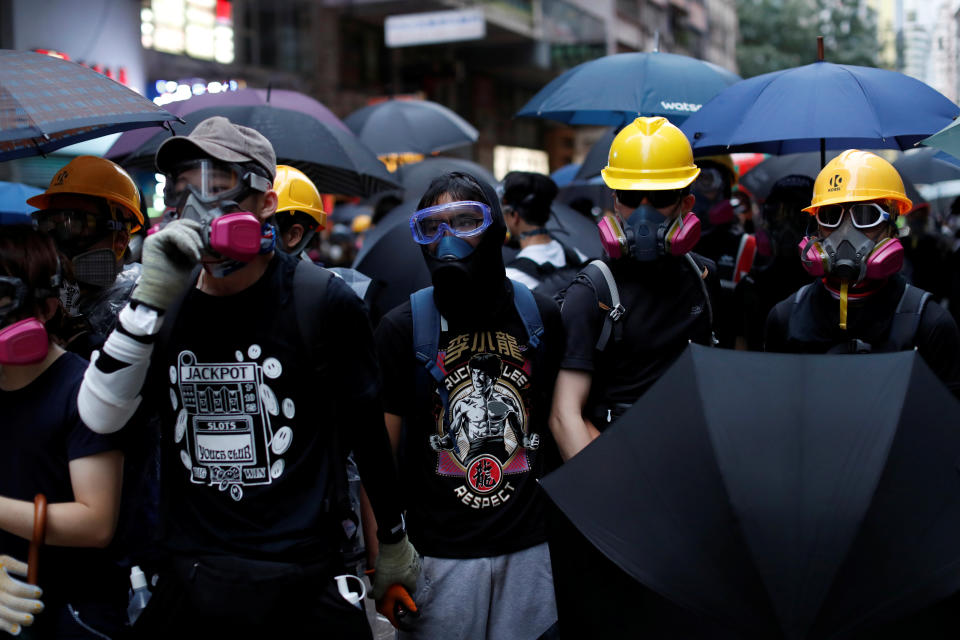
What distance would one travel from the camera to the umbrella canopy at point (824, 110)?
444 cm

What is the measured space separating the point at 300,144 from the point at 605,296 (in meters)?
2.54

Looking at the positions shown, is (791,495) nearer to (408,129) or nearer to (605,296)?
(605,296)

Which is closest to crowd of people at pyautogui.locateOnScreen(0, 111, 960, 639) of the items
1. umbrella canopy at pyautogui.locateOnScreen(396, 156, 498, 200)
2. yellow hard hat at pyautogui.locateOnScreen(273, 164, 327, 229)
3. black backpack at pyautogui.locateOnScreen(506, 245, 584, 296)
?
yellow hard hat at pyautogui.locateOnScreen(273, 164, 327, 229)

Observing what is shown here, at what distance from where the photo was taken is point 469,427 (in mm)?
3254

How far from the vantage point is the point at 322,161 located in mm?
5410

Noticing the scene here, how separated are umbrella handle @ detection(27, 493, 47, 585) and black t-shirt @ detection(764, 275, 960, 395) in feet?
8.19

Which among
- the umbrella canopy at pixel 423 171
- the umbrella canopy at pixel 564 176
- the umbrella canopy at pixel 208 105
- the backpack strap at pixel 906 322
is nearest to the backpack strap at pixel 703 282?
the backpack strap at pixel 906 322

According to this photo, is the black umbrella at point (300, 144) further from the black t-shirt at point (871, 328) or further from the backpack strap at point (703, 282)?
the black t-shirt at point (871, 328)

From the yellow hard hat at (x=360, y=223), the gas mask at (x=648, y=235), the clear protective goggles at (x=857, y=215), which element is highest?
the clear protective goggles at (x=857, y=215)

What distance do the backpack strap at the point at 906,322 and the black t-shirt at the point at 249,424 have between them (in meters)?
1.85

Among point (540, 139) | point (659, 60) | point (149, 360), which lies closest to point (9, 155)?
point (149, 360)

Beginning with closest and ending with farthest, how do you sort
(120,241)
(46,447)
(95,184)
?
(46,447) < (95,184) < (120,241)

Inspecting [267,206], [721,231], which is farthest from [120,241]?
[721,231]

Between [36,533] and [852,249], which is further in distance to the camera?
[852,249]
